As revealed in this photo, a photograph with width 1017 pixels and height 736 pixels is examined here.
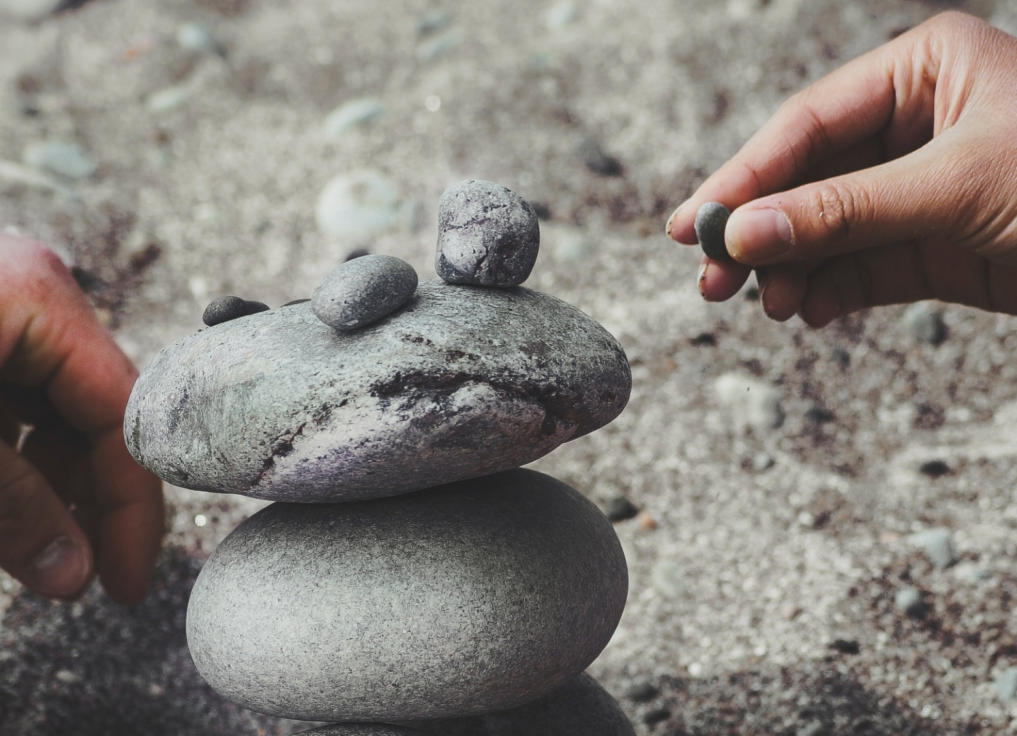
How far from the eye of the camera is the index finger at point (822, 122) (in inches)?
80.0

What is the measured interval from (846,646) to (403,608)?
1.13 m

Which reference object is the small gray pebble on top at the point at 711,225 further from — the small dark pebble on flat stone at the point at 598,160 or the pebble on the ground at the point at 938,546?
the small dark pebble on flat stone at the point at 598,160

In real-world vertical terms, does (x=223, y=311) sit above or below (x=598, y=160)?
above

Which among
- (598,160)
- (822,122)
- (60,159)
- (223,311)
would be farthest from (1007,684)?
(60,159)

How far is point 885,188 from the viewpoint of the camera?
1.62 meters

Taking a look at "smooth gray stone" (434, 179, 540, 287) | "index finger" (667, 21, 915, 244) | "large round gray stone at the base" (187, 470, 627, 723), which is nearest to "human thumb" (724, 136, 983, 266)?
"index finger" (667, 21, 915, 244)

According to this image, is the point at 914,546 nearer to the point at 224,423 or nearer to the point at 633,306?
the point at 633,306

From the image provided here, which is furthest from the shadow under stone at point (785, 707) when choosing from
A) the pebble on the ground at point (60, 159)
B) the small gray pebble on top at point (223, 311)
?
the pebble on the ground at point (60, 159)

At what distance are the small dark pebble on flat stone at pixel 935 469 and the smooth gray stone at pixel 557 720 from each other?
1181 mm

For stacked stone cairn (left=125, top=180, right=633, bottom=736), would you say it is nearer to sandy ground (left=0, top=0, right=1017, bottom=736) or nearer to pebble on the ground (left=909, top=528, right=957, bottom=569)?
sandy ground (left=0, top=0, right=1017, bottom=736)

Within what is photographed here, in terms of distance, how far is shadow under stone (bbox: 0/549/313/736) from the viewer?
2.11m

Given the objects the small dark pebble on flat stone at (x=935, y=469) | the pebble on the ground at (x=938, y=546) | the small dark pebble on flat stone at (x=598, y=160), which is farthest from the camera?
the small dark pebble on flat stone at (x=598, y=160)

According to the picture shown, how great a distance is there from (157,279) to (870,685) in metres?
2.44

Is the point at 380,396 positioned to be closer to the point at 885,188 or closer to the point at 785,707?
the point at 885,188
